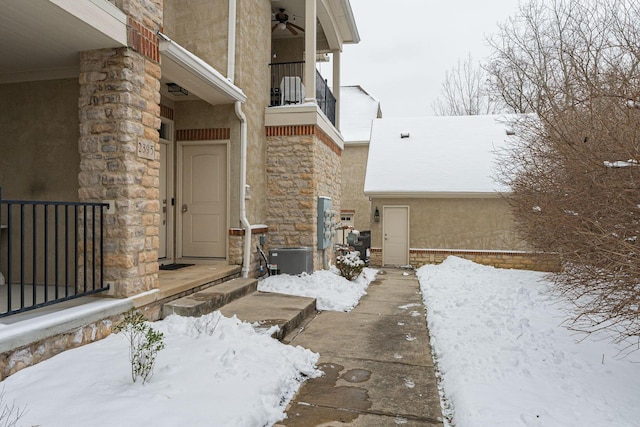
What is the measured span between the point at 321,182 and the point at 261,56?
287cm

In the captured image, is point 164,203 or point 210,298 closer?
point 210,298

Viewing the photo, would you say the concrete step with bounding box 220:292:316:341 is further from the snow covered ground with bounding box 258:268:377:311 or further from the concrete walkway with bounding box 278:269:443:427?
the snow covered ground with bounding box 258:268:377:311

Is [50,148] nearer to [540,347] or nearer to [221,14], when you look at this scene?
[221,14]

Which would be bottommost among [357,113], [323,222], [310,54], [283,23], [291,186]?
[323,222]

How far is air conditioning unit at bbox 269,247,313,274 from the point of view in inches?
315

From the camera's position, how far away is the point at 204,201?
726 cm

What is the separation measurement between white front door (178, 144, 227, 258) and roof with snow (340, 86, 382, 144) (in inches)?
608

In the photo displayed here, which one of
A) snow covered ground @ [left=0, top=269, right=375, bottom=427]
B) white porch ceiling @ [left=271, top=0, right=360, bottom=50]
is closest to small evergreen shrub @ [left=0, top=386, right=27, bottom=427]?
snow covered ground @ [left=0, top=269, right=375, bottom=427]

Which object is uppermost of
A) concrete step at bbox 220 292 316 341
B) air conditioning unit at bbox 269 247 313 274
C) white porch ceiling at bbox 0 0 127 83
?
white porch ceiling at bbox 0 0 127 83

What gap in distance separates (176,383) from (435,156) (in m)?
14.1

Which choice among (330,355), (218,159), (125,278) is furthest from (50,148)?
(330,355)

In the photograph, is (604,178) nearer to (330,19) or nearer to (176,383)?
(176,383)

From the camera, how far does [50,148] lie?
4672 mm

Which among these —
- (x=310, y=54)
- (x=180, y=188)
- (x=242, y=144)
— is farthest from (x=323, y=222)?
(x=310, y=54)
